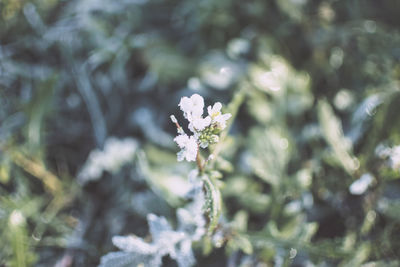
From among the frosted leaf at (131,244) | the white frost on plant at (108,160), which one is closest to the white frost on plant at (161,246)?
the frosted leaf at (131,244)

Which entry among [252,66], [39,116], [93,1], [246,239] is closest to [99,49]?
[93,1]

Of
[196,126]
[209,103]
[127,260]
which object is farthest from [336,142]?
[127,260]

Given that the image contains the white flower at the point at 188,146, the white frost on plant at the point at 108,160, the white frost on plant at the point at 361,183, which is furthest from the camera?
the white frost on plant at the point at 108,160

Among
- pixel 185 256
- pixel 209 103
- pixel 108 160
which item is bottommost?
pixel 185 256

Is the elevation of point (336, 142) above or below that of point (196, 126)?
above

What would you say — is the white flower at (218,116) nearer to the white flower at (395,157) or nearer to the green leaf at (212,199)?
the green leaf at (212,199)

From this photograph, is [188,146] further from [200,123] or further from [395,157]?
[395,157]

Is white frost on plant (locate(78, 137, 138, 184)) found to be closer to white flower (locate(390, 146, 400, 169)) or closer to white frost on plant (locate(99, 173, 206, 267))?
white frost on plant (locate(99, 173, 206, 267))
